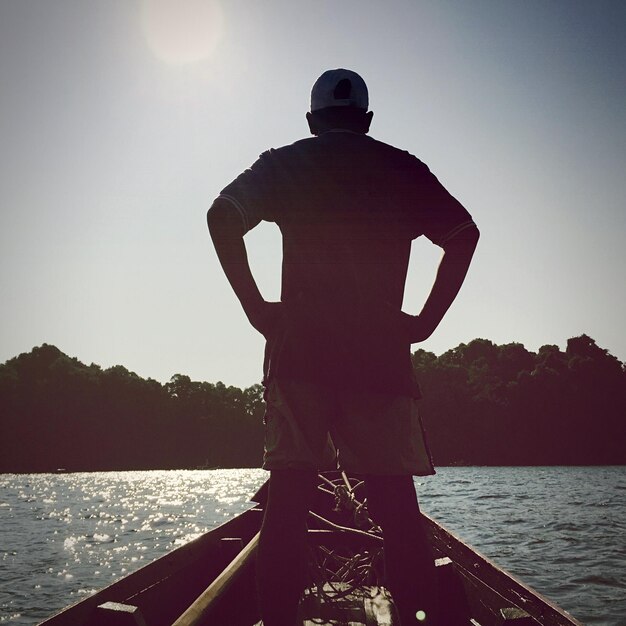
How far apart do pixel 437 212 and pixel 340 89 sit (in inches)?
26.3

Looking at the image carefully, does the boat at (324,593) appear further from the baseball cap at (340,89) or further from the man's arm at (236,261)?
the baseball cap at (340,89)

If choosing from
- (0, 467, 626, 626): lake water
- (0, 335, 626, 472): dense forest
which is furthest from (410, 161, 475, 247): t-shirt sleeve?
(0, 335, 626, 472): dense forest

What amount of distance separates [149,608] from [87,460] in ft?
278

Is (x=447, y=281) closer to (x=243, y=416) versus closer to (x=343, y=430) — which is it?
(x=343, y=430)

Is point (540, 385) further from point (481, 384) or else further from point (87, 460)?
point (87, 460)

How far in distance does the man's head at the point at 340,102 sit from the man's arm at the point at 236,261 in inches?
24.4

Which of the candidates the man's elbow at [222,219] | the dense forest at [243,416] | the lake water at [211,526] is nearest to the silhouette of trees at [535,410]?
the dense forest at [243,416]

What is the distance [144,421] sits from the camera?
277ft

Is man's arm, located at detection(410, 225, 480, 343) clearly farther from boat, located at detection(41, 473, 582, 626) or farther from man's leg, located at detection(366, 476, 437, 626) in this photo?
boat, located at detection(41, 473, 582, 626)

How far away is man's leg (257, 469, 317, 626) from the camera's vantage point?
167 cm

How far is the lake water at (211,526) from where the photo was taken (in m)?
10.6

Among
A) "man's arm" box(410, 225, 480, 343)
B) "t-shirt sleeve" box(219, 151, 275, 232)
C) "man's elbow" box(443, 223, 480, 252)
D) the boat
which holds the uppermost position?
"t-shirt sleeve" box(219, 151, 275, 232)

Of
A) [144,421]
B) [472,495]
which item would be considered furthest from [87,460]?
[472,495]

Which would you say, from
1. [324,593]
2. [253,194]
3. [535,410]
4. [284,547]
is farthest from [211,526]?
[535,410]
